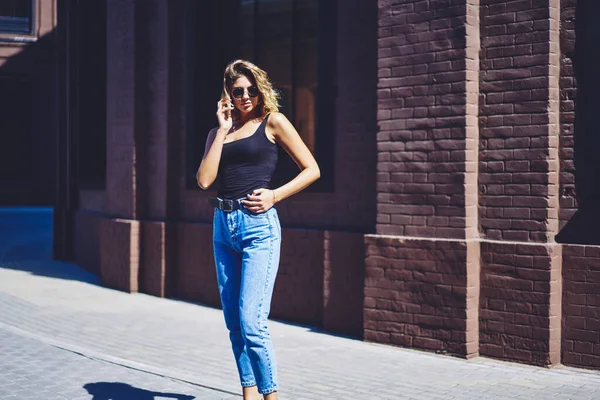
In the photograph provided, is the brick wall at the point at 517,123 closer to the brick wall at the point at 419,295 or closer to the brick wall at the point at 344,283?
the brick wall at the point at 419,295

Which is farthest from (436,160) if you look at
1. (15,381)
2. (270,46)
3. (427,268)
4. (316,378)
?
(15,381)

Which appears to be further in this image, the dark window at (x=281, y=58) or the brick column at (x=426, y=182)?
the dark window at (x=281, y=58)

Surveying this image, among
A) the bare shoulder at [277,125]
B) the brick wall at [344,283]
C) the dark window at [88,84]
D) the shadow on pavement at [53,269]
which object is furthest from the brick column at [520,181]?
the dark window at [88,84]

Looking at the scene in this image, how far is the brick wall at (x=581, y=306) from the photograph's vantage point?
20.2 ft

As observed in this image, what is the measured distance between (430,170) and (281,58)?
2.91 meters

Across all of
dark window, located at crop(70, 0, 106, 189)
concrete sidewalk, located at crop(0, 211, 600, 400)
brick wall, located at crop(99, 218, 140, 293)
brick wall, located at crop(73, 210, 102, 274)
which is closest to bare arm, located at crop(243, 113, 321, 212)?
concrete sidewalk, located at crop(0, 211, 600, 400)

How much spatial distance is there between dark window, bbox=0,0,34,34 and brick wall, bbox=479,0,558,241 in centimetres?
2374

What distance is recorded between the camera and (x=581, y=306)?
245 inches

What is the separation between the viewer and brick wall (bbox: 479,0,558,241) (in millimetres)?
6262

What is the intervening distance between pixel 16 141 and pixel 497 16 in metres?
24.4

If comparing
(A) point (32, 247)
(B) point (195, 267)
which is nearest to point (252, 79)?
(B) point (195, 267)

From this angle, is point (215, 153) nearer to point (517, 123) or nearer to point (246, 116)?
point (246, 116)

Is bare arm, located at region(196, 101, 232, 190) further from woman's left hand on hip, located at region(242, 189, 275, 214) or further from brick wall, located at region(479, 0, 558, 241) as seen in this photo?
brick wall, located at region(479, 0, 558, 241)

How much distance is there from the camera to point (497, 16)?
654cm
